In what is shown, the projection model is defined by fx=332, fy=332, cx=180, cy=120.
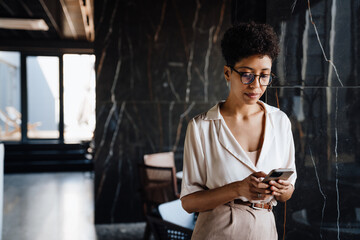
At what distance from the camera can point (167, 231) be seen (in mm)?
2033

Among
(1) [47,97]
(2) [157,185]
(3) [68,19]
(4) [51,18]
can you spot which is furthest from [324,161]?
(1) [47,97]

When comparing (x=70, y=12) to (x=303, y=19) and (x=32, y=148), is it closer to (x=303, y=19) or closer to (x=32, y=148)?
(x=32, y=148)

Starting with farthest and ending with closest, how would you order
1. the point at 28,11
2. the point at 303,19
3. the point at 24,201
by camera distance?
1. the point at 28,11
2. the point at 24,201
3. the point at 303,19

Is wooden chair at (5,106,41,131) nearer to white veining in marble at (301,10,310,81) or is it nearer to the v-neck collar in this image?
white veining in marble at (301,10,310,81)

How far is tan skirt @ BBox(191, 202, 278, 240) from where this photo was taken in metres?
1.17

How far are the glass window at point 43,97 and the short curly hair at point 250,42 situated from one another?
30.1ft

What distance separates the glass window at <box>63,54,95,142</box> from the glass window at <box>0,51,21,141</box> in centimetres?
150

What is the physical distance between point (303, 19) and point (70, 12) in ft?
18.9

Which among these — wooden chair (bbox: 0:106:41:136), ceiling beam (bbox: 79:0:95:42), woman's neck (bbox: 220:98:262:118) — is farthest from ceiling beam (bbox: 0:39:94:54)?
woman's neck (bbox: 220:98:262:118)

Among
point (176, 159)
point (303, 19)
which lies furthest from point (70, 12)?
point (303, 19)

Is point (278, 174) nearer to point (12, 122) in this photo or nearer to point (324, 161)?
point (324, 161)

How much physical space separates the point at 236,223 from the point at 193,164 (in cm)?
26

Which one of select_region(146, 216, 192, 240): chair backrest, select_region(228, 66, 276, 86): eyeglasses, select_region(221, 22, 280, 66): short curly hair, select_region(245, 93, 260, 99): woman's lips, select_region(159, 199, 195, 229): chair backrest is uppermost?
select_region(221, 22, 280, 66): short curly hair

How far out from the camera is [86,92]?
10.0 m
